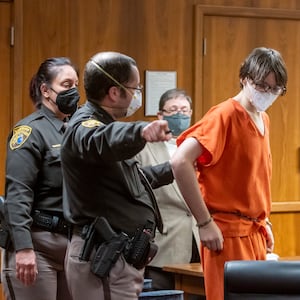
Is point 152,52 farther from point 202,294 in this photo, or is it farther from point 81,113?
point 81,113

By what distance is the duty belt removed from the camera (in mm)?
3096

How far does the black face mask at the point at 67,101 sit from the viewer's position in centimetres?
327

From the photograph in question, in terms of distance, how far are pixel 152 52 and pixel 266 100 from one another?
2429 millimetres

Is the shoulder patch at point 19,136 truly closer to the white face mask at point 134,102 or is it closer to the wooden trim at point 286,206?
the white face mask at point 134,102

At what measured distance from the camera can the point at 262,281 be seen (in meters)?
2.28

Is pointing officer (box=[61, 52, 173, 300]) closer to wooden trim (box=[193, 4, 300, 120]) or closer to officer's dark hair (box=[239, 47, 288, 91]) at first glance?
officer's dark hair (box=[239, 47, 288, 91])

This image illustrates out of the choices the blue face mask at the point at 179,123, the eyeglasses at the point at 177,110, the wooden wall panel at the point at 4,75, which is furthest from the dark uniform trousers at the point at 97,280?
the wooden wall panel at the point at 4,75

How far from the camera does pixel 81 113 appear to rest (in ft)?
8.38

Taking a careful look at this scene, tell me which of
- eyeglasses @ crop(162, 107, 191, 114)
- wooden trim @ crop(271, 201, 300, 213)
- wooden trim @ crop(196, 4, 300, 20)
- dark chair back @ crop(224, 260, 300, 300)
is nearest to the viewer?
dark chair back @ crop(224, 260, 300, 300)

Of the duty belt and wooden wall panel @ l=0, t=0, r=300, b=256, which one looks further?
wooden wall panel @ l=0, t=0, r=300, b=256

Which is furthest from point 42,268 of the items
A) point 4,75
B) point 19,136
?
point 4,75

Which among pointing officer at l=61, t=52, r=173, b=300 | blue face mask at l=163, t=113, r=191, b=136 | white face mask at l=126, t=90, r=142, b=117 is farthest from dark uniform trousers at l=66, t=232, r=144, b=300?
blue face mask at l=163, t=113, r=191, b=136

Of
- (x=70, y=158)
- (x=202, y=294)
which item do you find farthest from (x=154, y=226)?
(x=202, y=294)

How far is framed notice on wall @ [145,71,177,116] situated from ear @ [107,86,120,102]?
2631 millimetres
